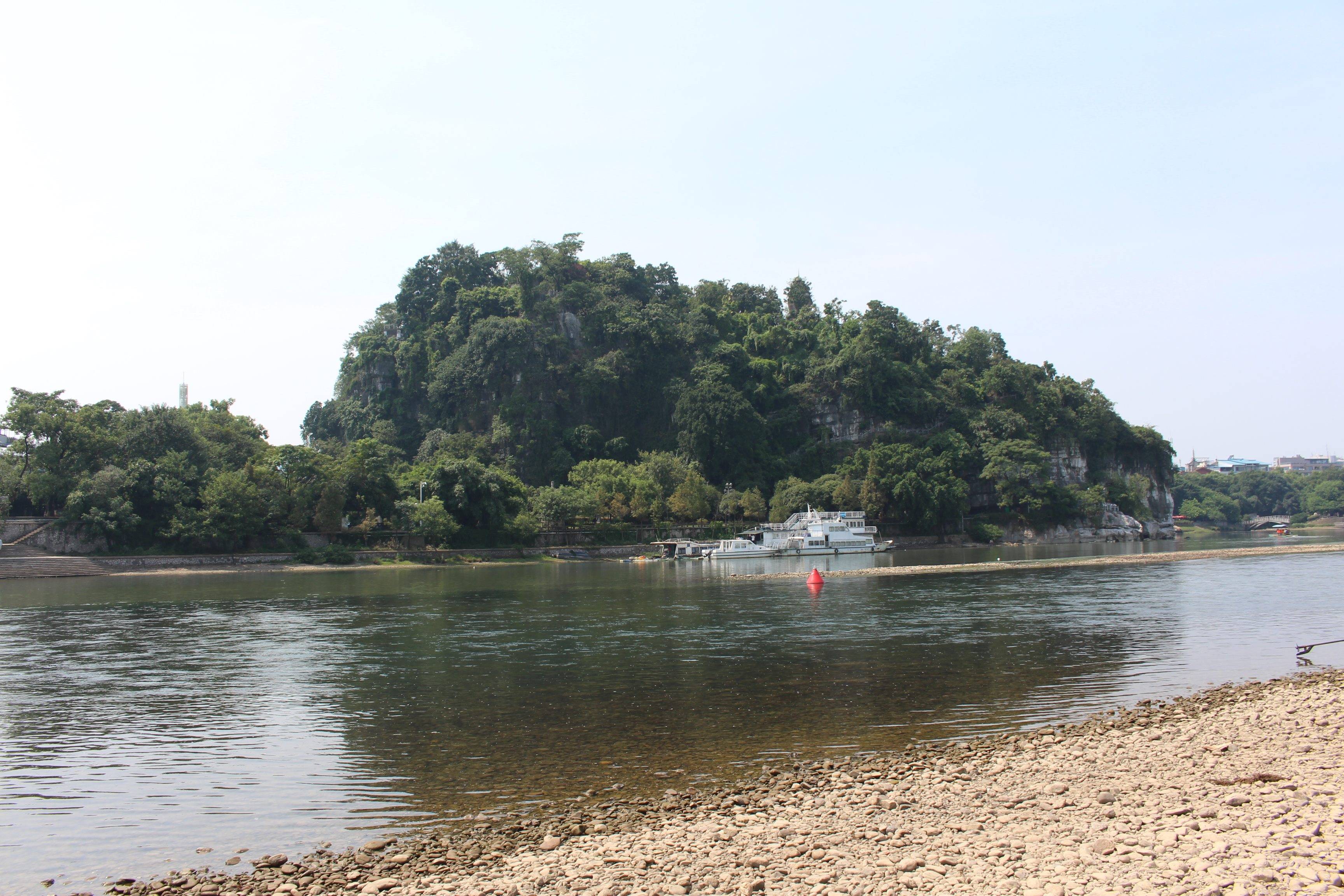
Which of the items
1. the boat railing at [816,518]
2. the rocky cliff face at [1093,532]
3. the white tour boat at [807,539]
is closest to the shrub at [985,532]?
the rocky cliff face at [1093,532]

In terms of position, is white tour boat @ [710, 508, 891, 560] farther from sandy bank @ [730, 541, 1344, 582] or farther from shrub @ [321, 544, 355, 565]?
shrub @ [321, 544, 355, 565]

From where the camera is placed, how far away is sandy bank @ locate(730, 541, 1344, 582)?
61.2 metres

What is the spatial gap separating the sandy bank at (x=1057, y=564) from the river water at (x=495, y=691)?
15.7 meters

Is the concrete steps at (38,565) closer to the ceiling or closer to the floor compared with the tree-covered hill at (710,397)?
closer to the floor

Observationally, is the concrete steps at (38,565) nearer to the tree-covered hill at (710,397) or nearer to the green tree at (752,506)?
the tree-covered hill at (710,397)

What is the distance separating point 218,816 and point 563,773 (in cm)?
501

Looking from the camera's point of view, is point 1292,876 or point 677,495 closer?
point 1292,876

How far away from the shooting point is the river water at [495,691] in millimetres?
13047

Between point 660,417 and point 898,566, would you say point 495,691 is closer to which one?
point 898,566

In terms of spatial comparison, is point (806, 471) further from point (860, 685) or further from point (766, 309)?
point (860, 685)

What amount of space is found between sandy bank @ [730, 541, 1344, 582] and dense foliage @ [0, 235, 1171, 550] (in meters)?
38.5

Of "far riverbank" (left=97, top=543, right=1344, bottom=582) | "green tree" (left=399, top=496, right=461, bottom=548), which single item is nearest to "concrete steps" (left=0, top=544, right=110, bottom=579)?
"far riverbank" (left=97, top=543, right=1344, bottom=582)

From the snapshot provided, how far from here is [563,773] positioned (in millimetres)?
14328

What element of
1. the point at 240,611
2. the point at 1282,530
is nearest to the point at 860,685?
the point at 240,611
